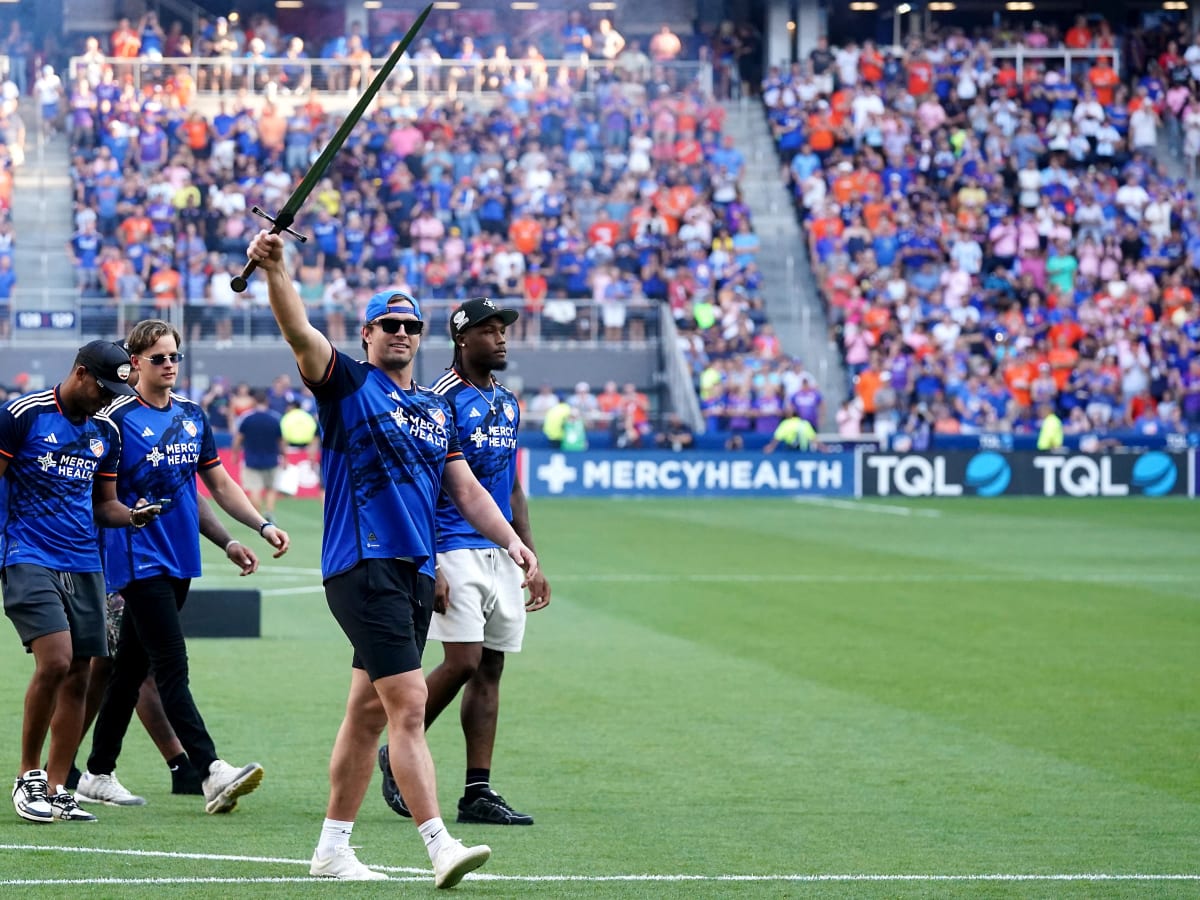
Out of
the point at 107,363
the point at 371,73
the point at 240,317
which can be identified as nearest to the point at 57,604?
the point at 107,363

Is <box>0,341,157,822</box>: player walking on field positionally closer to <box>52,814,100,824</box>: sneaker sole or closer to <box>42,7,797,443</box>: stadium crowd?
<box>52,814,100,824</box>: sneaker sole

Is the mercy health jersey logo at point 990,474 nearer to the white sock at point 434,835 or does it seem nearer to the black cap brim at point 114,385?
the black cap brim at point 114,385

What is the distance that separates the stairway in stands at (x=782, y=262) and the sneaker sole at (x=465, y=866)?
29613 millimetres

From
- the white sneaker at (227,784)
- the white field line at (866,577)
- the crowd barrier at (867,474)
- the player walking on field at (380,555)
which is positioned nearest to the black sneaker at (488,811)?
the white sneaker at (227,784)

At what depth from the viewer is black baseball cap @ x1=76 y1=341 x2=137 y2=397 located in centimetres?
787

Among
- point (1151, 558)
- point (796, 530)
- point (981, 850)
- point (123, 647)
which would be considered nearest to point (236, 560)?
point (123, 647)

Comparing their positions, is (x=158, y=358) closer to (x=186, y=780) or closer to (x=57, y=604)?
(x=57, y=604)

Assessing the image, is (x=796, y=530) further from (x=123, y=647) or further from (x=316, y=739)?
(x=123, y=647)

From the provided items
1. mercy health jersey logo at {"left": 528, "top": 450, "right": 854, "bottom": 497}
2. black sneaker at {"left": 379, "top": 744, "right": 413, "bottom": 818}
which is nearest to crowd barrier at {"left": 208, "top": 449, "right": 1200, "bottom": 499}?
mercy health jersey logo at {"left": 528, "top": 450, "right": 854, "bottom": 497}

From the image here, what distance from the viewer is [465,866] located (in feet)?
20.9

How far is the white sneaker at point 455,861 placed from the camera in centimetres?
634

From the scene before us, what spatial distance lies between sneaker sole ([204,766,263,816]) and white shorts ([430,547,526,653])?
0.89m

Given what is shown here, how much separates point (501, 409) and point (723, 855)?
2.06 metres

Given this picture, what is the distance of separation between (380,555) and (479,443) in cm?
148
